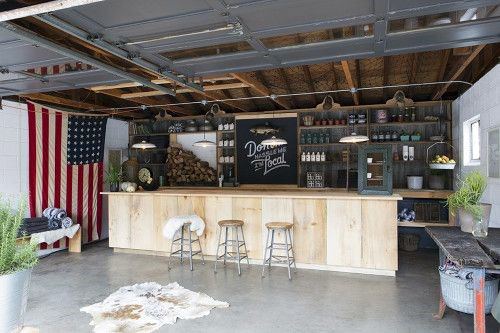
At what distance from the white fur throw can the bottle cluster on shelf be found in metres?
2.84

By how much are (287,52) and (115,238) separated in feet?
15.7

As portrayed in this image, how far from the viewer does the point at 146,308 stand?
12.2 ft

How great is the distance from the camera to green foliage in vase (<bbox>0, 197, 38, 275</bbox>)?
1443 mm

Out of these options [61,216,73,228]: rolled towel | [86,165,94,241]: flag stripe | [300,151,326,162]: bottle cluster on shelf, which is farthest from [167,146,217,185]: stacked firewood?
[61,216,73,228]: rolled towel

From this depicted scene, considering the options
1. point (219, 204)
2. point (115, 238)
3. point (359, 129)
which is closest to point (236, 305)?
point (219, 204)

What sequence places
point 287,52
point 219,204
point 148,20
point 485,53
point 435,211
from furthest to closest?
point 435,211
point 219,204
point 485,53
point 287,52
point 148,20

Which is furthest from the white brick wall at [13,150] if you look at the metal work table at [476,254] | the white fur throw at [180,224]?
the metal work table at [476,254]

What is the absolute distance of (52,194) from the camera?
6.36 metres

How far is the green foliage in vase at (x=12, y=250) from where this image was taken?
4.74ft

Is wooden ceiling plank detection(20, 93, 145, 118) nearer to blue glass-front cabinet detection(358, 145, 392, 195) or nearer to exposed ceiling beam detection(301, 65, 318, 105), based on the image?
exposed ceiling beam detection(301, 65, 318, 105)

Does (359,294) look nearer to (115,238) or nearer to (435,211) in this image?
(435,211)

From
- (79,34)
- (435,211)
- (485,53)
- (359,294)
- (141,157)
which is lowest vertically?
(359,294)

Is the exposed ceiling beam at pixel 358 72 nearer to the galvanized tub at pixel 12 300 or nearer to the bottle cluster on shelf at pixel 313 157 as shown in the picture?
the bottle cluster on shelf at pixel 313 157

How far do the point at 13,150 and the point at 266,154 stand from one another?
4.70 metres
